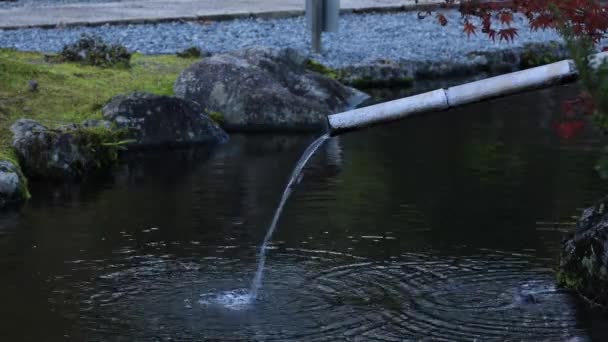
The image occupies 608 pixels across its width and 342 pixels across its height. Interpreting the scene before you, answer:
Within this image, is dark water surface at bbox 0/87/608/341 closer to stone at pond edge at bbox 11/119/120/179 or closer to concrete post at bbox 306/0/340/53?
stone at pond edge at bbox 11/119/120/179

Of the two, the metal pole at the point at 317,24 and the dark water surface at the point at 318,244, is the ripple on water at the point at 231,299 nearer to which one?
the dark water surface at the point at 318,244

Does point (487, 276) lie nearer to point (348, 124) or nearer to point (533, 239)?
point (533, 239)

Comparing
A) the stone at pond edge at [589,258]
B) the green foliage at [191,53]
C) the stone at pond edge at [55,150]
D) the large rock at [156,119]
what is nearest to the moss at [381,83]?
the green foliage at [191,53]

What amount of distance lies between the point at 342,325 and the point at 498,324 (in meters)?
0.84

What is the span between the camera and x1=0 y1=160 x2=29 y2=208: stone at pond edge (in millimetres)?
9625

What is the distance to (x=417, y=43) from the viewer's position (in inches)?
730

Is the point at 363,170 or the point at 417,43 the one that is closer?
the point at 363,170

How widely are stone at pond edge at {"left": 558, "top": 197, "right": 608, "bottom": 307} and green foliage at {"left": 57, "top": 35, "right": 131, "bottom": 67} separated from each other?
8.76 m

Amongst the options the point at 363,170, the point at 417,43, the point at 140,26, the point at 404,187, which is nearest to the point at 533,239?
the point at 404,187

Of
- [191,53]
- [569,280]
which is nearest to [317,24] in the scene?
[191,53]

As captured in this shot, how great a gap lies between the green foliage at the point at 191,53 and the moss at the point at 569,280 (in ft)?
31.8

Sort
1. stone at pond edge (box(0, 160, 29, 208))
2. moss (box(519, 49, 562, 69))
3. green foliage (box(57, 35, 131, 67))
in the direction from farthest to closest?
moss (box(519, 49, 562, 69))
green foliage (box(57, 35, 131, 67))
stone at pond edge (box(0, 160, 29, 208))

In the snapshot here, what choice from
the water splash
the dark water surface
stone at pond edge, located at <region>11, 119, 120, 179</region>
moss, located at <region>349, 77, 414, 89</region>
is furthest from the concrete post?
the water splash

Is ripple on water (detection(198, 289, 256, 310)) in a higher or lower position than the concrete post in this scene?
lower
